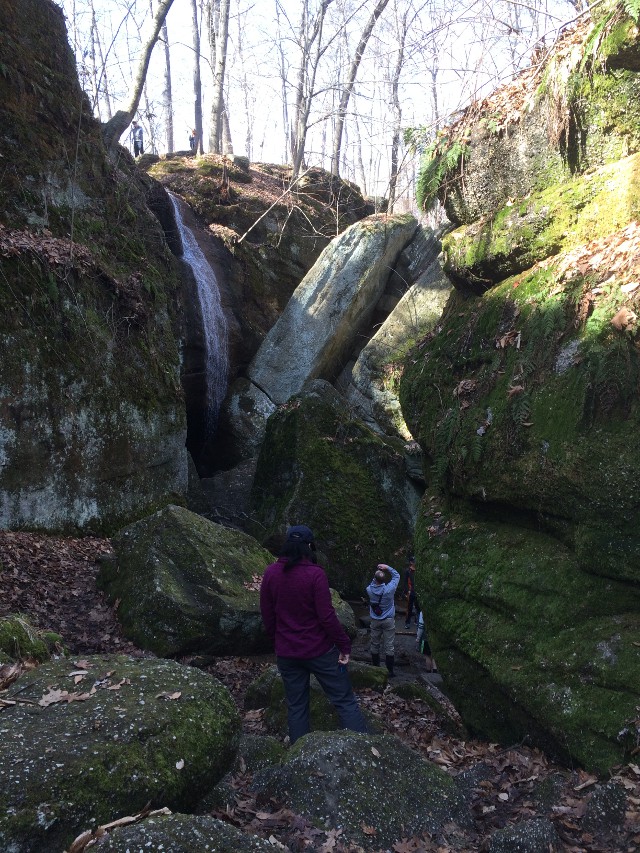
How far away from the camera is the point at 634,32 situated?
6.08 metres

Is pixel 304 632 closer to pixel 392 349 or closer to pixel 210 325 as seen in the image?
pixel 210 325

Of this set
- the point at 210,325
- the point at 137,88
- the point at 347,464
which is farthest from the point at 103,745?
the point at 137,88

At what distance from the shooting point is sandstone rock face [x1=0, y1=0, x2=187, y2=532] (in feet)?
32.7

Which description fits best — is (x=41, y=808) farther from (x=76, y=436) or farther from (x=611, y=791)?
(x=76, y=436)

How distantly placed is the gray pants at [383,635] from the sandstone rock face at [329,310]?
30.1ft

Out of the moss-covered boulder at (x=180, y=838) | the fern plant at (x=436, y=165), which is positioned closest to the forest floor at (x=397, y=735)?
the moss-covered boulder at (x=180, y=838)

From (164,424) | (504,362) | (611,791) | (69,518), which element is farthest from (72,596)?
(611,791)

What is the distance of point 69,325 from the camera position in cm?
1074

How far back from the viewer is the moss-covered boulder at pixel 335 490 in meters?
12.1

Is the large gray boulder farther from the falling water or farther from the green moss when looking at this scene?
the falling water

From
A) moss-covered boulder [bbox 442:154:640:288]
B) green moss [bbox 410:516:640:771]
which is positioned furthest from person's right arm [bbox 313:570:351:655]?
moss-covered boulder [bbox 442:154:640:288]

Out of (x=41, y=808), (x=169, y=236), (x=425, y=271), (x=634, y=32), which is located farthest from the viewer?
(x=425, y=271)

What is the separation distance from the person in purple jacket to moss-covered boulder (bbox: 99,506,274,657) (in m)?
2.51

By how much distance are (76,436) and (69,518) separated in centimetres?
131
